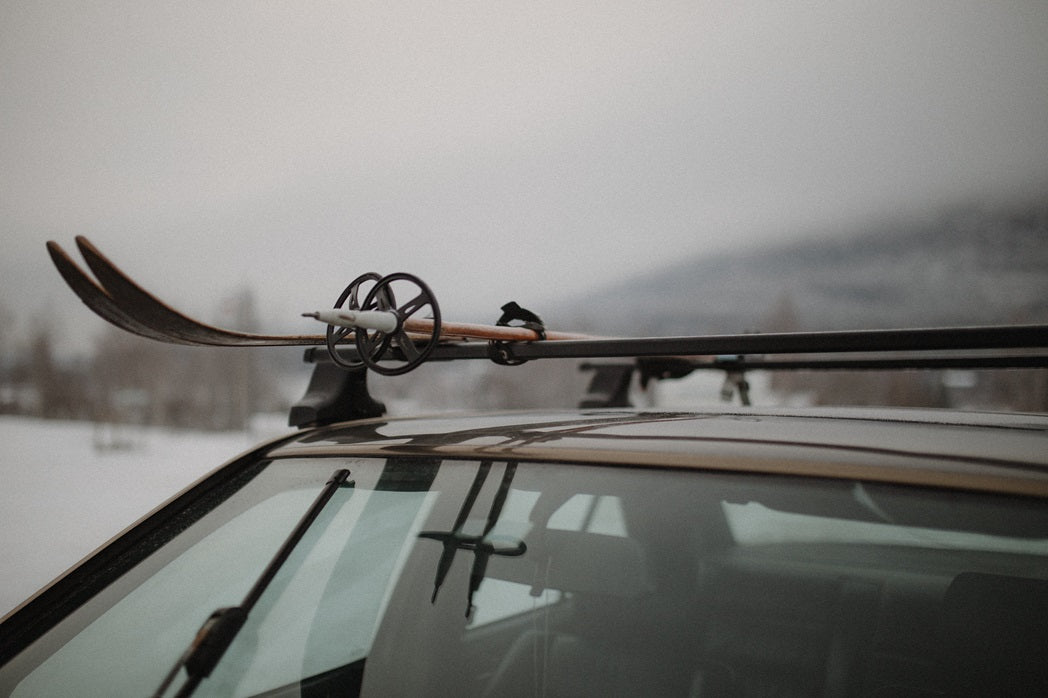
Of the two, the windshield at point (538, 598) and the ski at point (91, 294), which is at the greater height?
the ski at point (91, 294)

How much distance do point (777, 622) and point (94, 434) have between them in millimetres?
15896

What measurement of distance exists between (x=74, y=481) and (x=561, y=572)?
12.5 metres

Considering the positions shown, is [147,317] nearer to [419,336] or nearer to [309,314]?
[309,314]

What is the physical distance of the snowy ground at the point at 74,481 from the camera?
7.86 meters

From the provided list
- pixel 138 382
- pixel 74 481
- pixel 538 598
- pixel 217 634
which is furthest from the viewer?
pixel 138 382

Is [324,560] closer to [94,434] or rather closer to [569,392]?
[569,392]

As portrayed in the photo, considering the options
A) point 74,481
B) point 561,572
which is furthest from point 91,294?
point 74,481

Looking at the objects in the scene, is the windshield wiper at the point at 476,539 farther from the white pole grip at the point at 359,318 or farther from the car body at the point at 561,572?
the white pole grip at the point at 359,318

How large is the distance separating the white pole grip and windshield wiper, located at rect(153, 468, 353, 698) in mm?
381

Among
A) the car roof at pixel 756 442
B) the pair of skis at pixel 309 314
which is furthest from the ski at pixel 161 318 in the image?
the car roof at pixel 756 442

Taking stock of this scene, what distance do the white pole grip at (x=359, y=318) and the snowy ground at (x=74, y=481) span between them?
18.2ft

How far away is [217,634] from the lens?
1101mm

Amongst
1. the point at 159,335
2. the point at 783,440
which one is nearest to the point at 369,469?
the point at 159,335

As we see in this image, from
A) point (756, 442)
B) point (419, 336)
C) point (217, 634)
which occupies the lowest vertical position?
point (217, 634)
